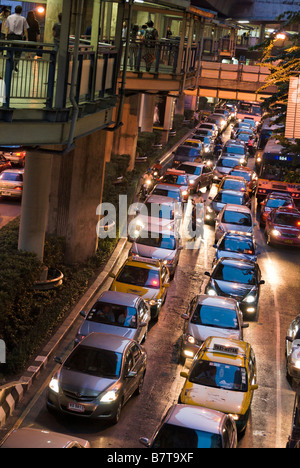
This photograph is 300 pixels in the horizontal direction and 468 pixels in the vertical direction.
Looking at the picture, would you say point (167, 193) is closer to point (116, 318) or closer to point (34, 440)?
point (116, 318)

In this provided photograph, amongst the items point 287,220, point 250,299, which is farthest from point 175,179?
point 250,299

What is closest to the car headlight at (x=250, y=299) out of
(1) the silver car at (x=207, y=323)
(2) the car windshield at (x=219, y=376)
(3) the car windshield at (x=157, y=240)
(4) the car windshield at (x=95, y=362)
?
(1) the silver car at (x=207, y=323)

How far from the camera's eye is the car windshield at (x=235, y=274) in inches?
983

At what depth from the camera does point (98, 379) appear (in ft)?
52.4

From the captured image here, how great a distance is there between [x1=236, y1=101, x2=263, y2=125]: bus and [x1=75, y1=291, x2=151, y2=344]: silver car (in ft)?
215

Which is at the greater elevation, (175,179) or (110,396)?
(175,179)

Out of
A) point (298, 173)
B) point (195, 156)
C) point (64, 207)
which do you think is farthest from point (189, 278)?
point (195, 156)

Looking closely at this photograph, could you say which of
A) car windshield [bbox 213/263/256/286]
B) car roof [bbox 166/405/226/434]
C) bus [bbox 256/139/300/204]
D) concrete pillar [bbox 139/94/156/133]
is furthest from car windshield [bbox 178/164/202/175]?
car roof [bbox 166/405/226/434]

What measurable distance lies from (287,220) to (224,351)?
18.0 m

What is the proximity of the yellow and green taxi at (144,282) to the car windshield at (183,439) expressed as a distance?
9.97 metres

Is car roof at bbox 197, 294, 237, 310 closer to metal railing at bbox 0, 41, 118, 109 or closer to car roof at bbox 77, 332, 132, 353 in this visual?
car roof at bbox 77, 332, 132, 353

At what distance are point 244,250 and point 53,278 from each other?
798cm

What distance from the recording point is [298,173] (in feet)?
114

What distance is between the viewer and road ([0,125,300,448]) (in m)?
15.6
